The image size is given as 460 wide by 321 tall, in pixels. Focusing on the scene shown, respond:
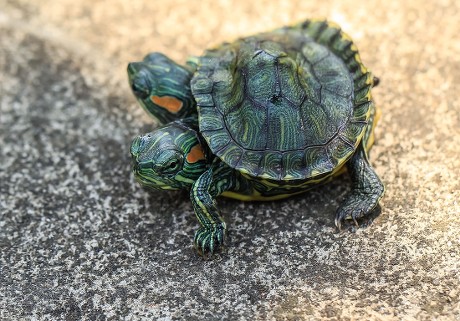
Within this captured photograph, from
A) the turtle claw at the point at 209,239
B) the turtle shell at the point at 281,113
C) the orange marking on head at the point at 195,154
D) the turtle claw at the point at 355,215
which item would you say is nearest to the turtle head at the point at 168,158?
the orange marking on head at the point at 195,154

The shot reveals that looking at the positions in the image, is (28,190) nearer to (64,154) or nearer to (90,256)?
(64,154)

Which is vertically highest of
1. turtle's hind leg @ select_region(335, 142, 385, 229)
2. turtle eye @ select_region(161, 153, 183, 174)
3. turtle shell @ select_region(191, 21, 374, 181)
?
turtle shell @ select_region(191, 21, 374, 181)

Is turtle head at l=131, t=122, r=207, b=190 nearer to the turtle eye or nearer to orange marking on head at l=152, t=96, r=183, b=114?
the turtle eye

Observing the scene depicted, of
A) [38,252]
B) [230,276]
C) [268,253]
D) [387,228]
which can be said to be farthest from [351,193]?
[38,252]

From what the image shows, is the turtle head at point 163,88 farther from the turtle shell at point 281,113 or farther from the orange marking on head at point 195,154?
the orange marking on head at point 195,154

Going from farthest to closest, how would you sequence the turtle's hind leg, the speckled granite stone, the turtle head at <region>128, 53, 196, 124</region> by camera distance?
the turtle head at <region>128, 53, 196, 124</region> < the turtle's hind leg < the speckled granite stone

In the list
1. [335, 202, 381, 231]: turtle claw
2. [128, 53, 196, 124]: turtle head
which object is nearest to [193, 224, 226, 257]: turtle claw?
[335, 202, 381, 231]: turtle claw

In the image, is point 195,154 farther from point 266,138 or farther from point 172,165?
point 266,138

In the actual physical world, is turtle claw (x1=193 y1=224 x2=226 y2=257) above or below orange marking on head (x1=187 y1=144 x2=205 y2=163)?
below
